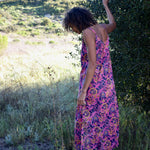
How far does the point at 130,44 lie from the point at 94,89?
110cm

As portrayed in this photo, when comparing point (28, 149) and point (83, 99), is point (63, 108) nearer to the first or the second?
point (28, 149)

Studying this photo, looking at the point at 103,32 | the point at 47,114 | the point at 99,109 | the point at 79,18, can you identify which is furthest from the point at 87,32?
the point at 47,114

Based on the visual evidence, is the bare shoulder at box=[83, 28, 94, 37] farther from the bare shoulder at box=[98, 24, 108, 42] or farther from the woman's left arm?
the bare shoulder at box=[98, 24, 108, 42]

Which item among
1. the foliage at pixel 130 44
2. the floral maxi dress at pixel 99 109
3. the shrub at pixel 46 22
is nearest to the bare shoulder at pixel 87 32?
the floral maxi dress at pixel 99 109

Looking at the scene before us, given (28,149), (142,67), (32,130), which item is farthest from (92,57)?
(32,130)

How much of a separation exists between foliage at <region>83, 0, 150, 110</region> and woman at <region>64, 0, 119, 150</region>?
0.44 m

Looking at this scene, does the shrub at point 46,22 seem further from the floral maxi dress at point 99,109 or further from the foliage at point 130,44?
the floral maxi dress at point 99,109

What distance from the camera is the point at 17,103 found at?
16.7 ft

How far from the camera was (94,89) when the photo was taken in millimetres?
2338

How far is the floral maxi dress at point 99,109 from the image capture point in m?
2.34

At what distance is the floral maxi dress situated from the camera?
2338mm

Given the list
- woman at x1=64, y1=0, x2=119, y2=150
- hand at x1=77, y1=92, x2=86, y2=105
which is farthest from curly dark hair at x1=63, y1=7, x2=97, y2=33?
hand at x1=77, y1=92, x2=86, y2=105

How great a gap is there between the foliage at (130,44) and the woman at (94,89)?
0.44 m

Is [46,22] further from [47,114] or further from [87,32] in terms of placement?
[87,32]
